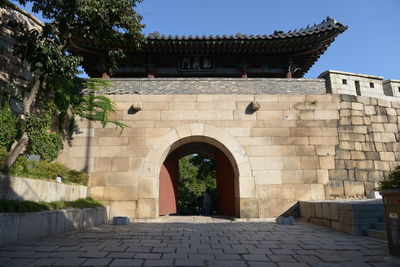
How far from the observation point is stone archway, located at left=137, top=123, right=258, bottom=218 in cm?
720

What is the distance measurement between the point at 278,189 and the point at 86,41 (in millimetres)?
7711

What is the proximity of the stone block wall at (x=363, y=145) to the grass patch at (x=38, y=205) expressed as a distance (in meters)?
6.69

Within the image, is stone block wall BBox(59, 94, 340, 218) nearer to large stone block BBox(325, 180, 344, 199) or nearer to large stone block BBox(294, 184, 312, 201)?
large stone block BBox(294, 184, 312, 201)

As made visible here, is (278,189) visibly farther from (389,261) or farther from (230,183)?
(389,261)

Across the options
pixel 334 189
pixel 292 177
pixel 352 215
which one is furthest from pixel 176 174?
pixel 352 215

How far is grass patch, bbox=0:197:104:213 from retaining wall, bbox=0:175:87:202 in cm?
21

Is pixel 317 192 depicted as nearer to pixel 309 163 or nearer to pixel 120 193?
pixel 309 163

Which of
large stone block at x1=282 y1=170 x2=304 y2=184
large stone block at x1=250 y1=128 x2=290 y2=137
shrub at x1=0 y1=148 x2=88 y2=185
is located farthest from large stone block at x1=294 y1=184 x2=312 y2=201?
shrub at x1=0 y1=148 x2=88 y2=185

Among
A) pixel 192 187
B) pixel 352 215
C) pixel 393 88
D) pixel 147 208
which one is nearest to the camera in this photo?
pixel 352 215

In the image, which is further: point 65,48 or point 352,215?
point 65,48

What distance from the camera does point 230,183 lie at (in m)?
8.54

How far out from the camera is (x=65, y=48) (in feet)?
23.1

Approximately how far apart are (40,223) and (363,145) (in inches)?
349

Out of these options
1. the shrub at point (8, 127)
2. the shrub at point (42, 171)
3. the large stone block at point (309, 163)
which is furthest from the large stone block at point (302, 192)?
the shrub at point (8, 127)
